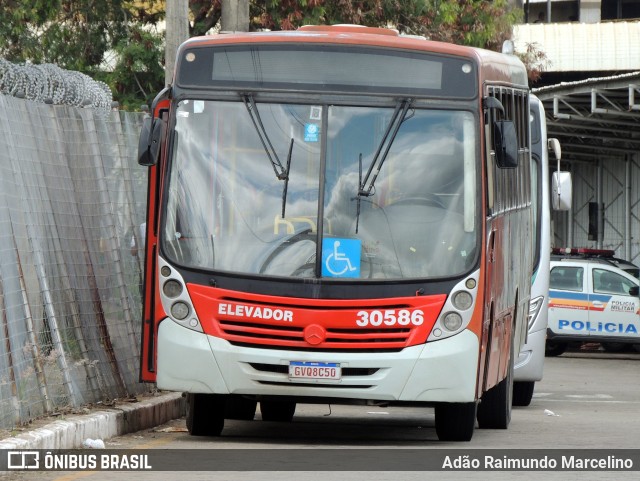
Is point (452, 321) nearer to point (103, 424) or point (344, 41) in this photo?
point (344, 41)

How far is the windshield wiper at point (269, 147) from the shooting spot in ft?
38.5

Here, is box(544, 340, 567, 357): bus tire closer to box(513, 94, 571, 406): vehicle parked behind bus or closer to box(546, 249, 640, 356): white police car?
box(546, 249, 640, 356): white police car

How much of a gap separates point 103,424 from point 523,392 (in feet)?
Answer: 25.8

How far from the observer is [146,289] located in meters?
12.1

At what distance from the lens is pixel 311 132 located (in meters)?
11.8

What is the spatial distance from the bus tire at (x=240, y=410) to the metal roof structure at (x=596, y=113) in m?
16.4

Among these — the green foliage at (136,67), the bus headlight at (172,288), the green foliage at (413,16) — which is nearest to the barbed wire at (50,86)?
the bus headlight at (172,288)

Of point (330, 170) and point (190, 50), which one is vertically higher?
point (190, 50)

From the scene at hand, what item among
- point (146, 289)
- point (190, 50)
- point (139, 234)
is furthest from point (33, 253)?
point (139, 234)

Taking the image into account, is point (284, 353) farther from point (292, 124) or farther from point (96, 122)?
point (96, 122)

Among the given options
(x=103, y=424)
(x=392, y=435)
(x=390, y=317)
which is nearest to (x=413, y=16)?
(x=392, y=435)

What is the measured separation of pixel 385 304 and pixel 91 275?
2931 mm

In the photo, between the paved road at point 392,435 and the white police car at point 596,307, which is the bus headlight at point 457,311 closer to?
the paved road at point 392,435

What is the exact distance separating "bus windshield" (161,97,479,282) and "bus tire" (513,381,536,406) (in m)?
7.07
